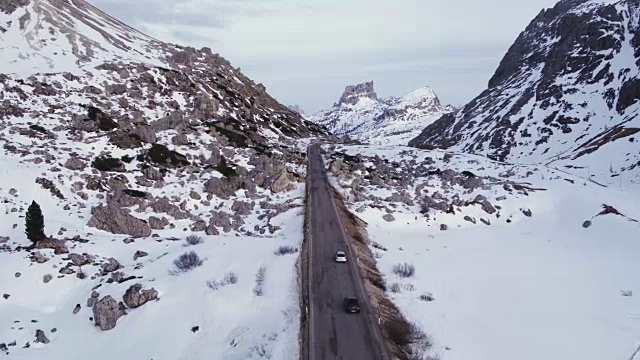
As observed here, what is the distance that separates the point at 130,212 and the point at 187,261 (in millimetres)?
12396

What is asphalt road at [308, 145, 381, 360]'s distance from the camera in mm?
22781

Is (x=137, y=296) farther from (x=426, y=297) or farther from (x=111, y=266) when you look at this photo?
(x=426, y=297)

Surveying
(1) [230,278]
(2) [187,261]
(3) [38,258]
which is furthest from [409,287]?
(3) [38,258]

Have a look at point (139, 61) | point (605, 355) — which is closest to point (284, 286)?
point (605, 355)

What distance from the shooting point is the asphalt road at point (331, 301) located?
22.8 m

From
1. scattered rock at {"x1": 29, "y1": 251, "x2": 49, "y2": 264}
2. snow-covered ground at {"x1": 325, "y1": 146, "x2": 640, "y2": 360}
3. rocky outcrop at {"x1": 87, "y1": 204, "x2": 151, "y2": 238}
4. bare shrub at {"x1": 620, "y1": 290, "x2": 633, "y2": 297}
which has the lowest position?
bare shrub at {"x1": 620, "y1": 290, "x2": 633, "y2": 297}

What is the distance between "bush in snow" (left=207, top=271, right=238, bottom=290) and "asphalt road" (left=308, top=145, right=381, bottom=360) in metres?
4.92

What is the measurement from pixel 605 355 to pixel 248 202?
113 feet

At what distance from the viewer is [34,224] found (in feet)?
104

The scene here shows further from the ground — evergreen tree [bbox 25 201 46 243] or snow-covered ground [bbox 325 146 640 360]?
evergreen tree [bbox 25 201 46 243]

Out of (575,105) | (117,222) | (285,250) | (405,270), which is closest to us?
(405,270)

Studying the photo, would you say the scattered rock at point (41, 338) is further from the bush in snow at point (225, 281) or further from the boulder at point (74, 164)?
the boulder at point (74, 164)

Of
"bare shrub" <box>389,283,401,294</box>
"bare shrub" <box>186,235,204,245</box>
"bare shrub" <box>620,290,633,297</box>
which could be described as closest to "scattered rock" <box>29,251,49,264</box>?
"bare shrub" <box>186,235,204,245</box>

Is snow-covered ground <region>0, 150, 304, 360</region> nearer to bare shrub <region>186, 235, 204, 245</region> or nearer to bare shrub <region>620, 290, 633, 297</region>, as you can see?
bare shrub <region>186, 235, 204, 245</region>
